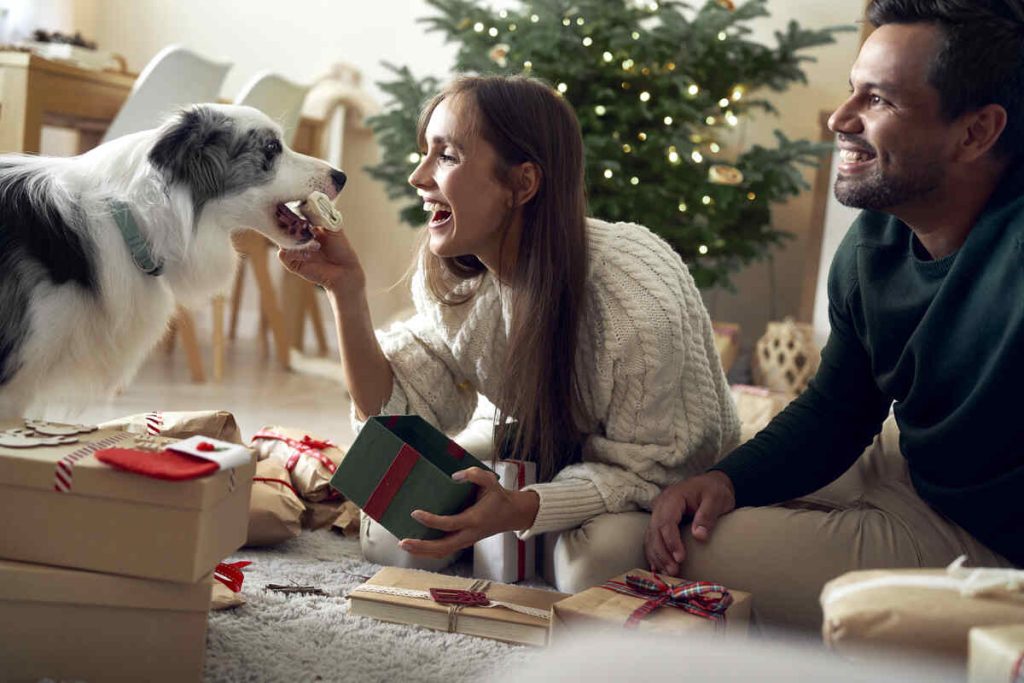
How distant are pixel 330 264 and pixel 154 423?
1.27ft

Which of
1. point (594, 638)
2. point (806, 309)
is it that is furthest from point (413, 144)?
point (594, 638)

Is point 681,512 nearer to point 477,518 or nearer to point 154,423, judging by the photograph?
point 477,518

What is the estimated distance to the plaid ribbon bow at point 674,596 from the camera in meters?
1.24

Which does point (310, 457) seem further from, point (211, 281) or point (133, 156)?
point (133, 156)

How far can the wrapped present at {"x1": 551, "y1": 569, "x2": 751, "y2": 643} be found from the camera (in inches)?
47.4

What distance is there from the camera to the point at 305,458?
193 centimetres

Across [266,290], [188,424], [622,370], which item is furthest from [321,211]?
[266,290]

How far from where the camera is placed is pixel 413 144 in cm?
335

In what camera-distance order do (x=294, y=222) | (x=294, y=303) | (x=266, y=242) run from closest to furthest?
(x=294, y=222) → (x=266, y=242) → (x=294, y=303)

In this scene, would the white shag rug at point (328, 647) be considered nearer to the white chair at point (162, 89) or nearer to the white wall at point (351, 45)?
the white chair at point (162, 89)

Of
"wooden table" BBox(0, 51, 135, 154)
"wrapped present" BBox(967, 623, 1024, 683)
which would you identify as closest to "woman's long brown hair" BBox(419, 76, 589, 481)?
"wrapped present" BBox(967, 623, 1024, 683)

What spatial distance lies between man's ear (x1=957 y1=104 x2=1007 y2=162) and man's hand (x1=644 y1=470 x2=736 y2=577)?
537 mm

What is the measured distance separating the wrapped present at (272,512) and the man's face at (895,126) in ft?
3.32

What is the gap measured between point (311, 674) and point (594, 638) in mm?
762
